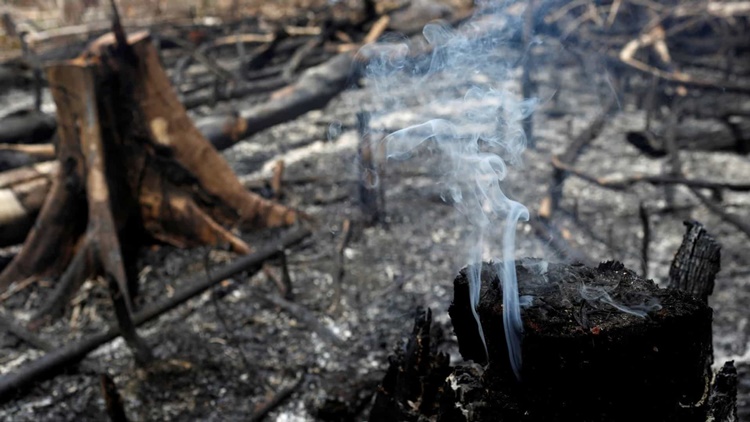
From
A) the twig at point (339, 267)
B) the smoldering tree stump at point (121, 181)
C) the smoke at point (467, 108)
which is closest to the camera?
the smoke at point (467, 108)

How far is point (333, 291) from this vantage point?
455 centimetres

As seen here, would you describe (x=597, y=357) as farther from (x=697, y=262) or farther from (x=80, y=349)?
(x=80, y=349)

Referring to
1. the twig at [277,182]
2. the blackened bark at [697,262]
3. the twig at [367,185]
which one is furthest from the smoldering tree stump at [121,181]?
the blackened bark at [697,262]

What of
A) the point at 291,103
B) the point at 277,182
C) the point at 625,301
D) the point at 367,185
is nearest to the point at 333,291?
the point at 367,185

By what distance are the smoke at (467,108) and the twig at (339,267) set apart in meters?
1.05

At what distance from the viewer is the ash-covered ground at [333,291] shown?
11.4ft

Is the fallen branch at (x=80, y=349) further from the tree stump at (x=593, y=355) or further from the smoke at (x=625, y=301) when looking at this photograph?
the smoke at (x=625, y=301)

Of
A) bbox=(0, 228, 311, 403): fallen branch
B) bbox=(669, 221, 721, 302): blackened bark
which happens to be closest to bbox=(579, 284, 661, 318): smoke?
bbox=(669, 221, 721, 302): blackened bark

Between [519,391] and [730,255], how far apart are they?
152 inches

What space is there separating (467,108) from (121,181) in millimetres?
5699

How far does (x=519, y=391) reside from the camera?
1828 mm

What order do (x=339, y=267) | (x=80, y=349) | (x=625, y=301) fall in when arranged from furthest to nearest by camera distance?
(x=339, y=267)
(x=80, y=349)
(x=625, y=301)

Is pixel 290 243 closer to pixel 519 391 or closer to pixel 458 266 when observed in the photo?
pixel 458 266

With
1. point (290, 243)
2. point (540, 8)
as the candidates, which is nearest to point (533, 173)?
point (290, 243)
